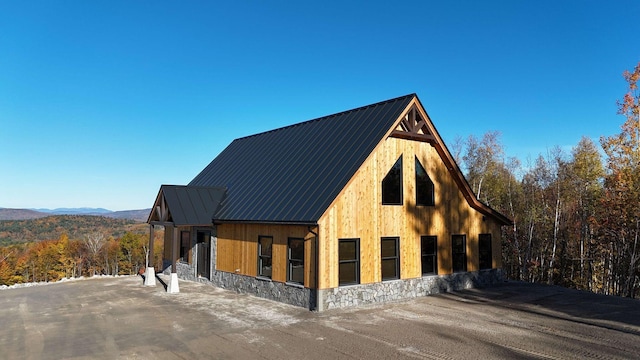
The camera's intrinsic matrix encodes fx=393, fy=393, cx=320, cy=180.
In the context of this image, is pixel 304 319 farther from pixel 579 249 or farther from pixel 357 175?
pixel 579 249

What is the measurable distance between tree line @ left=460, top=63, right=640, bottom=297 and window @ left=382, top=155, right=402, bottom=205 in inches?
596

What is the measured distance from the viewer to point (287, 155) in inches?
712

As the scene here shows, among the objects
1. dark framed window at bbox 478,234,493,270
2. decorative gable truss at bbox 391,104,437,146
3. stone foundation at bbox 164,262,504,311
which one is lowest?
stone foundation at bbox 164,262,504,311

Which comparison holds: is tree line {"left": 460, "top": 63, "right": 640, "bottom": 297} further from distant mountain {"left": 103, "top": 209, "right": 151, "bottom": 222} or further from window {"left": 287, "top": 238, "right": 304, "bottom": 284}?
distant mountain {"left": 103, "top": 209, "right": 151, "bottom": 222}

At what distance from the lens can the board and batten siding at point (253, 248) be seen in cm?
1305

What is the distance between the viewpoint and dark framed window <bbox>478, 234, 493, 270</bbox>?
1820 centimetres

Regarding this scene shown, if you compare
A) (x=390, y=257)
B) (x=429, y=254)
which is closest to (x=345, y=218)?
(x=390, y=257)

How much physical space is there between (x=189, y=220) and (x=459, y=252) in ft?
38.8

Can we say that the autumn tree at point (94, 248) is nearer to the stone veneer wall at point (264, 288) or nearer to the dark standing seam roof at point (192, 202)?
the stone veneer wall at point (264, 288)

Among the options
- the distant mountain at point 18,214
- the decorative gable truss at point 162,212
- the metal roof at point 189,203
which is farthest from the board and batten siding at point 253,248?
the distant mountain at point 18,214

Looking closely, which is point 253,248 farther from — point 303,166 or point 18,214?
point 18,214

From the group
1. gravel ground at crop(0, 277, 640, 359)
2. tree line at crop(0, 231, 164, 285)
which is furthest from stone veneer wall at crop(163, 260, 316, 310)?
tree line at crop(0, 231, 164, 285)

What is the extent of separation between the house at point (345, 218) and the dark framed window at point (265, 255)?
4 cm

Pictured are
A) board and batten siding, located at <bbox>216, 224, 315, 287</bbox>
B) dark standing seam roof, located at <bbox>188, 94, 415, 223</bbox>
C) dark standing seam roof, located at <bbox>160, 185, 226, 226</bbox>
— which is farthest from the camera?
dark standing seam roof, located at <bbox>160, 185, 226, 226</bbox>
